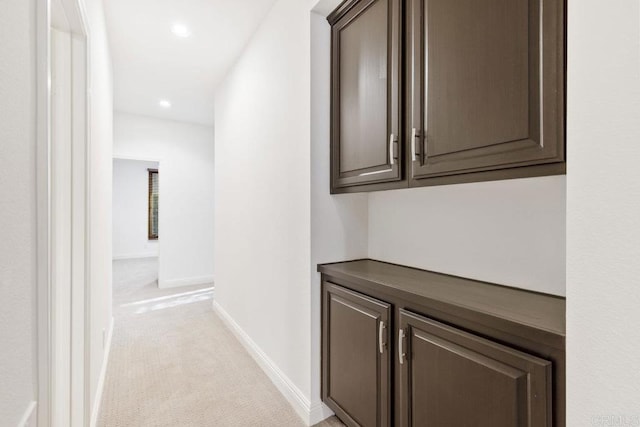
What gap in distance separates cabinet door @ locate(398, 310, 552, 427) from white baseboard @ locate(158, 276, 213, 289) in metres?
4.73

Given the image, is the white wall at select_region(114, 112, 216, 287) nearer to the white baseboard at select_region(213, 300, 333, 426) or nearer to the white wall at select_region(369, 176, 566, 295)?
the white baseboard at select_region(213, 300, 333, 426)

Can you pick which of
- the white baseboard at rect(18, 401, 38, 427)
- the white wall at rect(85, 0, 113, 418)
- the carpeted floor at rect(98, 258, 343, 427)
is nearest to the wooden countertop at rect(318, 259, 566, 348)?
the carpeted floor at rect(98, 258, 343, 427)

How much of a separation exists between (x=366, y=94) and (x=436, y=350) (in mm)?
1284

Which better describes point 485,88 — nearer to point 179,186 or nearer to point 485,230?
point 485,230

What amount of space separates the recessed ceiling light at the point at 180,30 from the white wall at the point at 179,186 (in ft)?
8.93

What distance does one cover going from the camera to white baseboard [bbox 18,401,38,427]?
0.65 m

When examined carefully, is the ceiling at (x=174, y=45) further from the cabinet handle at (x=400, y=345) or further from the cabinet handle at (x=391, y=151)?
the cabinet handle at (x=400, y=345)

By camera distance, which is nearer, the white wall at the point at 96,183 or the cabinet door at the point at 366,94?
the cabinet door at the point at 366,94

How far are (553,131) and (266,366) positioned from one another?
238cm

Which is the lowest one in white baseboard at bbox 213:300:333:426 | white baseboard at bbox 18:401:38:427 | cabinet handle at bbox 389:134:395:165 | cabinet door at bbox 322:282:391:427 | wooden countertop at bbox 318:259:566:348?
white baseboard at bbox 213:300:333:426

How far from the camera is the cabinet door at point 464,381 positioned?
2.92ft

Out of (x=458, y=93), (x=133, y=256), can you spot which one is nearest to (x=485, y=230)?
(x=458, y=93)

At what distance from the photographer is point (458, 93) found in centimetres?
118

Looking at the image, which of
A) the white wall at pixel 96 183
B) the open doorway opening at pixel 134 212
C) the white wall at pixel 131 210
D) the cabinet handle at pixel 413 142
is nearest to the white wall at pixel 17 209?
the white wall at pixel 96 183
